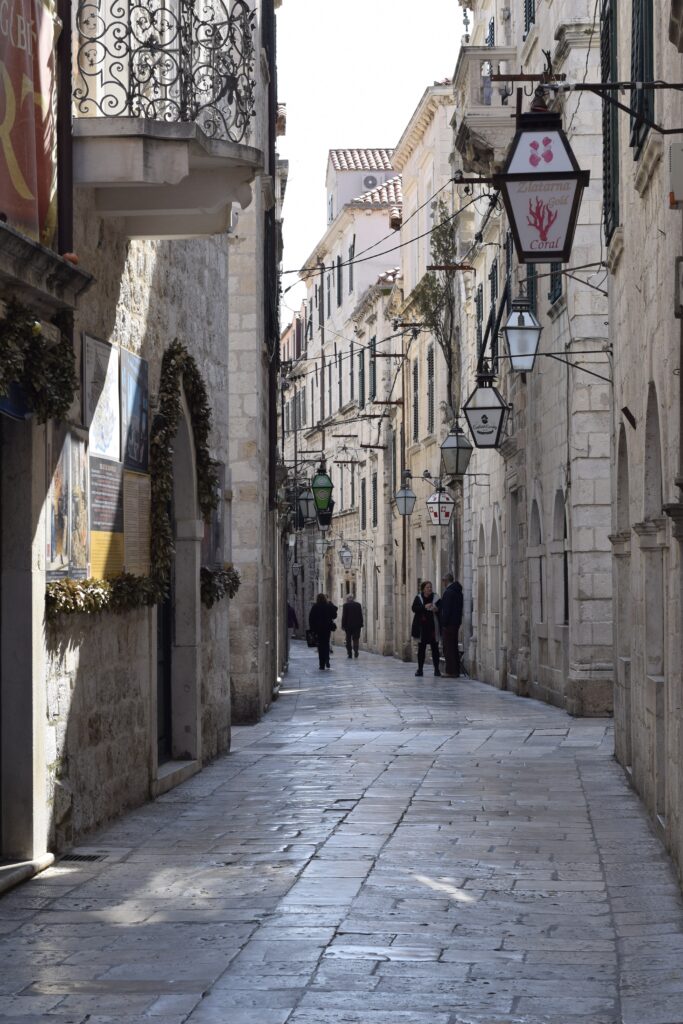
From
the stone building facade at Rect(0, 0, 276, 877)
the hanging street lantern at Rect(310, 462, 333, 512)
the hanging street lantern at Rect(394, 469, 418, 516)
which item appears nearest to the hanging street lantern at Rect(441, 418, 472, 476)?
the hanging street lantern at Rect(310, 462, 333, 512)

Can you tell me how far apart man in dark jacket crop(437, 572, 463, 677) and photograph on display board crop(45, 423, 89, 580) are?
20365mm

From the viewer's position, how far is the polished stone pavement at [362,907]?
5.94 metres

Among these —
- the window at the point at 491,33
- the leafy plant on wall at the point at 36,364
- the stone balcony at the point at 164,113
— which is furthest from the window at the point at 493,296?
the leafy plant on wall at the point at 36,364

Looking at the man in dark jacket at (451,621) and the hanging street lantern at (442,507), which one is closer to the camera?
the man in dark jacket at (451,621)

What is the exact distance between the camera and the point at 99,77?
10414mm

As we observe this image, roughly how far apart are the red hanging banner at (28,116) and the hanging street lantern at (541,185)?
2436 mm

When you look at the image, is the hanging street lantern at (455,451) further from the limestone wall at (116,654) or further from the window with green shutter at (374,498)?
the window with green shutter at (374,498)

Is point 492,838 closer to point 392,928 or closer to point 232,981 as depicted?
point 392,928

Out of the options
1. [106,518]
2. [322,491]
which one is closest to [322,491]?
[322,491]

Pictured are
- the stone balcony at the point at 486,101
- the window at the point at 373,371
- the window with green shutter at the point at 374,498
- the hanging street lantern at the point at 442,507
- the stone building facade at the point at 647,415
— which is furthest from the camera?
the window with green shutter at the point at 374,498

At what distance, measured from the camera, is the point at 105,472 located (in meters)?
10.6

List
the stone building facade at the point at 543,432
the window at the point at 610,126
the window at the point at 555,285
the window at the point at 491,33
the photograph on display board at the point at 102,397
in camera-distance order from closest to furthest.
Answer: the photograph on display board at the point at 102,397
the window at the point at 610,126
the stone building facade at the point at 543,432
the window at the point at 555,285
the window at the point at 491,33

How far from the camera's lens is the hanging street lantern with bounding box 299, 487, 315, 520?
4003cm

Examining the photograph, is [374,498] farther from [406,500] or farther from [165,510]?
[165,510]
